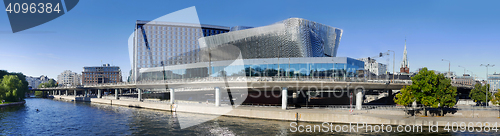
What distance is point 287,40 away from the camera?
109750 mm

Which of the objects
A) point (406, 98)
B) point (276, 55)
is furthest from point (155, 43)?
point (406, 98)

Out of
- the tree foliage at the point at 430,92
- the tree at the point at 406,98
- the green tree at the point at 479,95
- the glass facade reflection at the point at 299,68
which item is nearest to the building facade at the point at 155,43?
the glass facade reflection at the point at 299,68

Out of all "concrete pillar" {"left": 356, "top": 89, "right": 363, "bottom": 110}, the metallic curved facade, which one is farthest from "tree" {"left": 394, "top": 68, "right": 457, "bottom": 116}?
the metallic curved facade

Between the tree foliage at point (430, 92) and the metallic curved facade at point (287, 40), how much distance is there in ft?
178

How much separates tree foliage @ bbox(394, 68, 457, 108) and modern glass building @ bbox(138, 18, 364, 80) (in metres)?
29.0

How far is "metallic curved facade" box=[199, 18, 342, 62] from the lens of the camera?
108188 millimetres

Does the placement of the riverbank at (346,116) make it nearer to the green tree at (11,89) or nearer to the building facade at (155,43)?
the green tree at (11,89)

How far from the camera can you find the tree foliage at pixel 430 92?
167 ft

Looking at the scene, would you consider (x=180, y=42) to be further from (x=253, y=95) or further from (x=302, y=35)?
(x=253, y=95)

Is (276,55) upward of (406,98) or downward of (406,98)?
upward

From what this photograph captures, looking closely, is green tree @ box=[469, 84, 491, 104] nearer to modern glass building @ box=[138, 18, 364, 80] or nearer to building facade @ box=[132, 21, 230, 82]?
modern glass building @ box=[138, 18, 364, 80]

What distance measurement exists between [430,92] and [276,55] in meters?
65.7

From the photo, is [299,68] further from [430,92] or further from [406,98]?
[430,92]

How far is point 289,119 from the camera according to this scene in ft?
174
